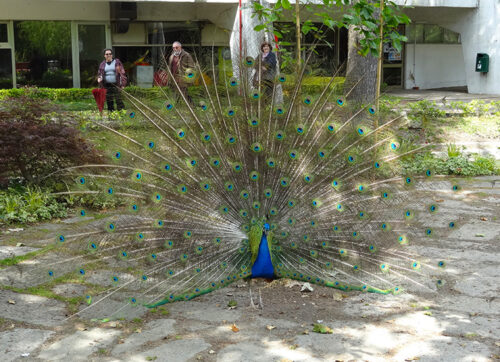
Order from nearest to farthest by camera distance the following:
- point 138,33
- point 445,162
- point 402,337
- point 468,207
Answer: point 402,337, point 468,207, point 445,162, point 138,33

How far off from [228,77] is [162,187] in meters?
1.06

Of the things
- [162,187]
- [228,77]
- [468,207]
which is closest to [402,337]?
[162,187]

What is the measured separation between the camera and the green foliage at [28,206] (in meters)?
7.23

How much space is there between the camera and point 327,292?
208 inches

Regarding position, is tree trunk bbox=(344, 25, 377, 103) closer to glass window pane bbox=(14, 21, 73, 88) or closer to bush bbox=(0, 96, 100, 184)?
bush bbox=(0, 96, 100, 184)

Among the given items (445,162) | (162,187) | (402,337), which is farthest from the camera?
(445,162)

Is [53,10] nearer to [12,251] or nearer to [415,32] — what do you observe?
[415,32]

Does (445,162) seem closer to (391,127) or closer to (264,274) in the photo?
(391,127)

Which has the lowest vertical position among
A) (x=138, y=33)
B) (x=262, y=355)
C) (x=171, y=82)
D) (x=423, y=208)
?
(x=262, y=355)

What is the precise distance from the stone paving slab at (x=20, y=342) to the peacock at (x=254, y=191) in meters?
0.47

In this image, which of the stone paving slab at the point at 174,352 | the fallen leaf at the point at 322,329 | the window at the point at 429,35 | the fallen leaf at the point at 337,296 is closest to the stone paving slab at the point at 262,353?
the stone paving slab at the point at 174,352

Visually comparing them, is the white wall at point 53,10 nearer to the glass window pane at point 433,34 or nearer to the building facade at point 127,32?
the building facade at point 127,32

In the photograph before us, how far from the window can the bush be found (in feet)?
62.7

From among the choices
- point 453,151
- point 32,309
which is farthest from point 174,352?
point 453,151
